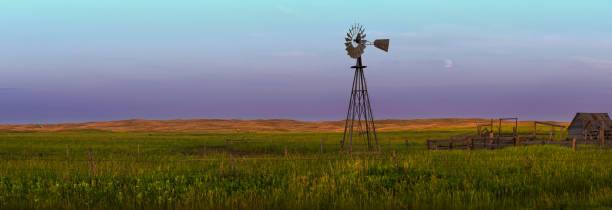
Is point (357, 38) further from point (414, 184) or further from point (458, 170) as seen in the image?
point (414, 184)

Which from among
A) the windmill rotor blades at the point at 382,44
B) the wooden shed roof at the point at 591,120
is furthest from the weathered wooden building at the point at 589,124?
the windmill rotor blades at the point at 382,44

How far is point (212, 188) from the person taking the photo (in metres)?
15.4

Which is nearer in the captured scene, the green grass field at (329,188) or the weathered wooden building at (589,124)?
the green grass field at (329,188)

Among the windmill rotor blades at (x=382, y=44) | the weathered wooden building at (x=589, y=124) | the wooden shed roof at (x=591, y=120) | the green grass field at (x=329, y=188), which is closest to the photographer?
the green grass field at (x=329, y=188)

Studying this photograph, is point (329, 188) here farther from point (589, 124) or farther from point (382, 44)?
point (589, 124)

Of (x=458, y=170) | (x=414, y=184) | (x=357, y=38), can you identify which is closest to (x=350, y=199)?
(x=414, y=184)

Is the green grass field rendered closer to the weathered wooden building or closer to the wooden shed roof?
the weathered wooden building

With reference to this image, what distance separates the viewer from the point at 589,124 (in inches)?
1948

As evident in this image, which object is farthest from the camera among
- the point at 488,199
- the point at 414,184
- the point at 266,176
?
the point at 266,176

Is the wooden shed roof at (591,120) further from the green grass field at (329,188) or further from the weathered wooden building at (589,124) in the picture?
the green grass field at (329,188)

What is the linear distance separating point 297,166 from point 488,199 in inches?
375

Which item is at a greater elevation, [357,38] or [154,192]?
[357,38]

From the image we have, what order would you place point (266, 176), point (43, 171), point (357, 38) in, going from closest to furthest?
point (266, 176) < point (43, 171) < point (357, 38)

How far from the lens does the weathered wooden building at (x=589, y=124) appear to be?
1917 inches
